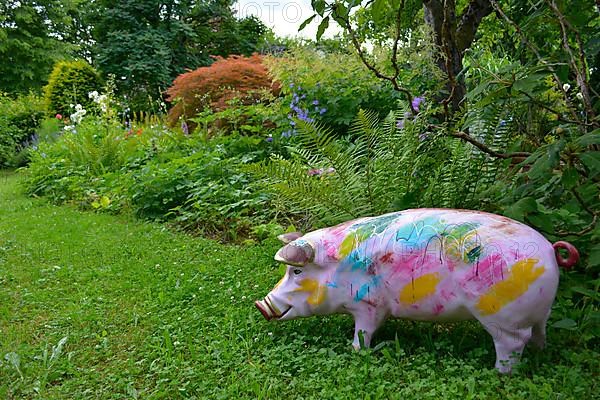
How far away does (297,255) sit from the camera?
231 centimetres

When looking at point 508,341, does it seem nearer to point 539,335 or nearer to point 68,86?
point 539,335

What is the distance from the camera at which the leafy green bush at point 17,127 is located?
1156 cm

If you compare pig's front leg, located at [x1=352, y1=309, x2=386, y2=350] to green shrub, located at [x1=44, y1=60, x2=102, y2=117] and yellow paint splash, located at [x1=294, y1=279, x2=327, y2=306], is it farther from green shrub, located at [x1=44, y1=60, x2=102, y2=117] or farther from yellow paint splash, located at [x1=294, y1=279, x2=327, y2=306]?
green shrub, located at [x1=44, y1=60, x2=102, y2=117]

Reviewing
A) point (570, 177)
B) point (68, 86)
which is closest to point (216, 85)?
point (68, 86)

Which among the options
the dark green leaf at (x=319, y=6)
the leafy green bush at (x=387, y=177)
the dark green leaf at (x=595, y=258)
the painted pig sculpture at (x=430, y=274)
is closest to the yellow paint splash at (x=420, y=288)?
the painted pig sculpture at (x=430, y=274)

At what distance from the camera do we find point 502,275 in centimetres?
194

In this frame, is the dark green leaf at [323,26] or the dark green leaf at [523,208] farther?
the dark green leaf at [523,208]

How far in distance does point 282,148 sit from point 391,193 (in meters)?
2.65

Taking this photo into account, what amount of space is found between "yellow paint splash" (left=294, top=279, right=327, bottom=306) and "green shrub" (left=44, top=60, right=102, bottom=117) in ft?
37.5

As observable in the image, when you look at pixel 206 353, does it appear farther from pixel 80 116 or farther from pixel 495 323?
pixel 80 116

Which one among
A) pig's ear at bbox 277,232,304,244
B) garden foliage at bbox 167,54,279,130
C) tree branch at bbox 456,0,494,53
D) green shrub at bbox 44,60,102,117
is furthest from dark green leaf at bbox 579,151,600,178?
green shrub at bbox 44,60,102,117

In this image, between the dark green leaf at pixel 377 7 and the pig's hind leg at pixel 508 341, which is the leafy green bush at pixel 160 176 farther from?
the pig's hind leg at pixel 508 341

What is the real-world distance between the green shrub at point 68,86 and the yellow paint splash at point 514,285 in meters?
12.1

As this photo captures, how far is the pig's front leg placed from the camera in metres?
2.25
